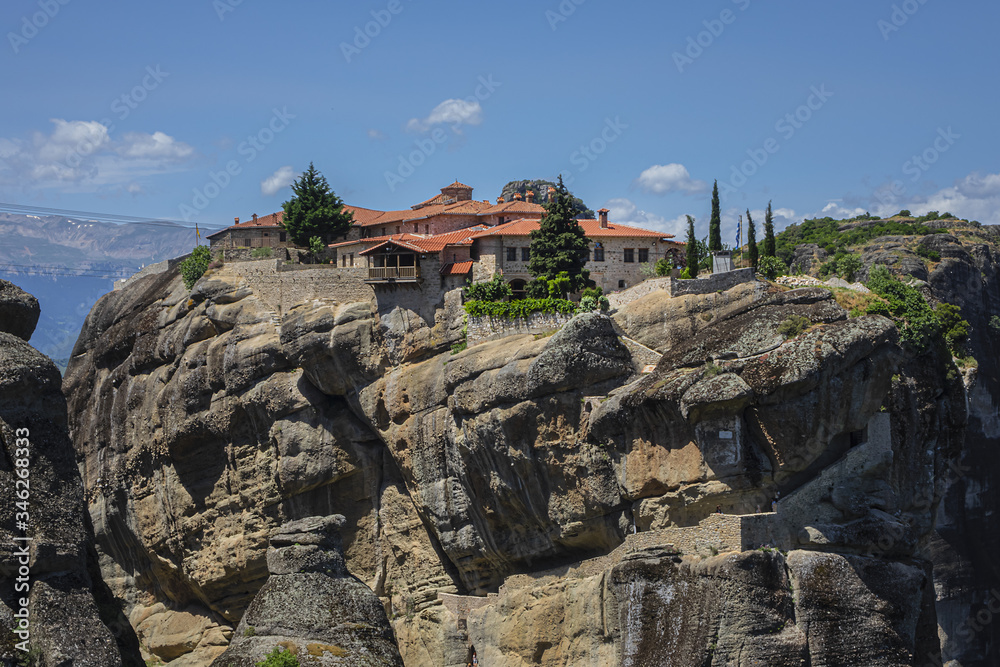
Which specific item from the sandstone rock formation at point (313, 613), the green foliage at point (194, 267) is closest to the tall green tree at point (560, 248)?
the green foliage at point (194, 267)

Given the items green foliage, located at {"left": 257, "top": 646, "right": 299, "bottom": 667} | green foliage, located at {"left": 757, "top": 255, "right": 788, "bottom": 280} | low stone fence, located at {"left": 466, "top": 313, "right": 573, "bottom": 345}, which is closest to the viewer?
green foliage, located at {"left": 257, "top": 646, "right": 299, "bottom": 667}

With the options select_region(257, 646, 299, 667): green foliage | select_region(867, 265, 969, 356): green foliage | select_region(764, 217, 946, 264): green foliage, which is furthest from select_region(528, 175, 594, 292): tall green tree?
select_region(764, 217, 946, 264): green foliage

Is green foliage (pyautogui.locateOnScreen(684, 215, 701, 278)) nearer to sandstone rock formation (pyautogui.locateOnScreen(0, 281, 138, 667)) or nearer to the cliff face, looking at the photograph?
the cliff face

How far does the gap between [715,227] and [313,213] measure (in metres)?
25.0

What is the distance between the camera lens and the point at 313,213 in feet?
238

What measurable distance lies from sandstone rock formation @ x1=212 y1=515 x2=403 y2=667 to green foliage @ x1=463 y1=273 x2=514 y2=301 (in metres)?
26.8

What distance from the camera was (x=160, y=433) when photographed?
71.4 meters

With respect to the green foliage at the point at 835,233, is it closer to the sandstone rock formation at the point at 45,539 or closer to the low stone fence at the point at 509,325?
the low stone fence at the point at 509,325

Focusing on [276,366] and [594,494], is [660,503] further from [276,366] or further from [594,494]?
[276,366]

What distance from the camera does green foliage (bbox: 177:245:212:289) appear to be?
73375mm

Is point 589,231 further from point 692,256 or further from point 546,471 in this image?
point 546,471

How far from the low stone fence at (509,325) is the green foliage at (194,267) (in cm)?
2179

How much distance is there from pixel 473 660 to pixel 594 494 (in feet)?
32.7

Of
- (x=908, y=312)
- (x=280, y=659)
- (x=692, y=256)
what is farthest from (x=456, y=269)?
(x=280, y=659)
